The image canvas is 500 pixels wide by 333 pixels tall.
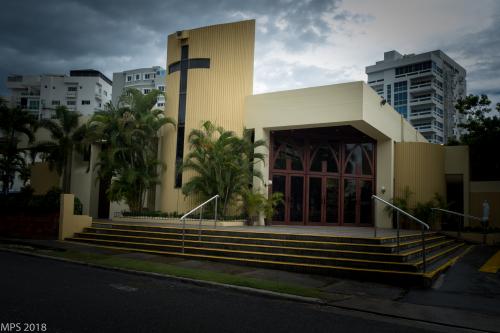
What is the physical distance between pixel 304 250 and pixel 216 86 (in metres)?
10.9

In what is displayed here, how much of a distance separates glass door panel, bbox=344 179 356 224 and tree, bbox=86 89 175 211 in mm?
8870

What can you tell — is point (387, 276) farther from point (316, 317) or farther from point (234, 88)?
point (234, 88)

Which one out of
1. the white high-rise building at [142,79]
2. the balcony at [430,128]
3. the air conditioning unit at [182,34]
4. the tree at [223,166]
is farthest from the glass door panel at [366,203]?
the white high-rise building at [142,79]

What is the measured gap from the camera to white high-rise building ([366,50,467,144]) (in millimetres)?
54719

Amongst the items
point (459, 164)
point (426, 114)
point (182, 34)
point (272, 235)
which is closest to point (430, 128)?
point (426, 114)

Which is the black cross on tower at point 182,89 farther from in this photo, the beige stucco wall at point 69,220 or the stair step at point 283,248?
the stair step at point 283,248

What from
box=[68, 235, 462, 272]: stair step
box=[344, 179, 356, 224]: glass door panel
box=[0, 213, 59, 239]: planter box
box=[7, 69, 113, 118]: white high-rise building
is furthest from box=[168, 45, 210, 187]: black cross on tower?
box=[7, 69, 113, 118]: white high-rise building

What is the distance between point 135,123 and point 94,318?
14.7 meters

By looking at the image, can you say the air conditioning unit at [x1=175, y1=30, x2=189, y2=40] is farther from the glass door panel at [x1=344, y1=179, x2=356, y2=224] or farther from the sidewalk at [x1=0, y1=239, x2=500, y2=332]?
the sidewalk at [x1=0, y1=239, x2=500, y2=332]

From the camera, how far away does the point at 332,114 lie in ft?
55.0

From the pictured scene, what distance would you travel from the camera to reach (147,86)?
72562 millimetres

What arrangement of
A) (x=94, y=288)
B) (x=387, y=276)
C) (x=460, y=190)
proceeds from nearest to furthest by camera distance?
(x=94, y=288) → (x=387, y=276) → (x=460, y=190)

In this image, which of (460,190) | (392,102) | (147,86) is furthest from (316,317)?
(147,86)

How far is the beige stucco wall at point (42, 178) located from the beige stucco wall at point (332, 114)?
1555 centimetres
